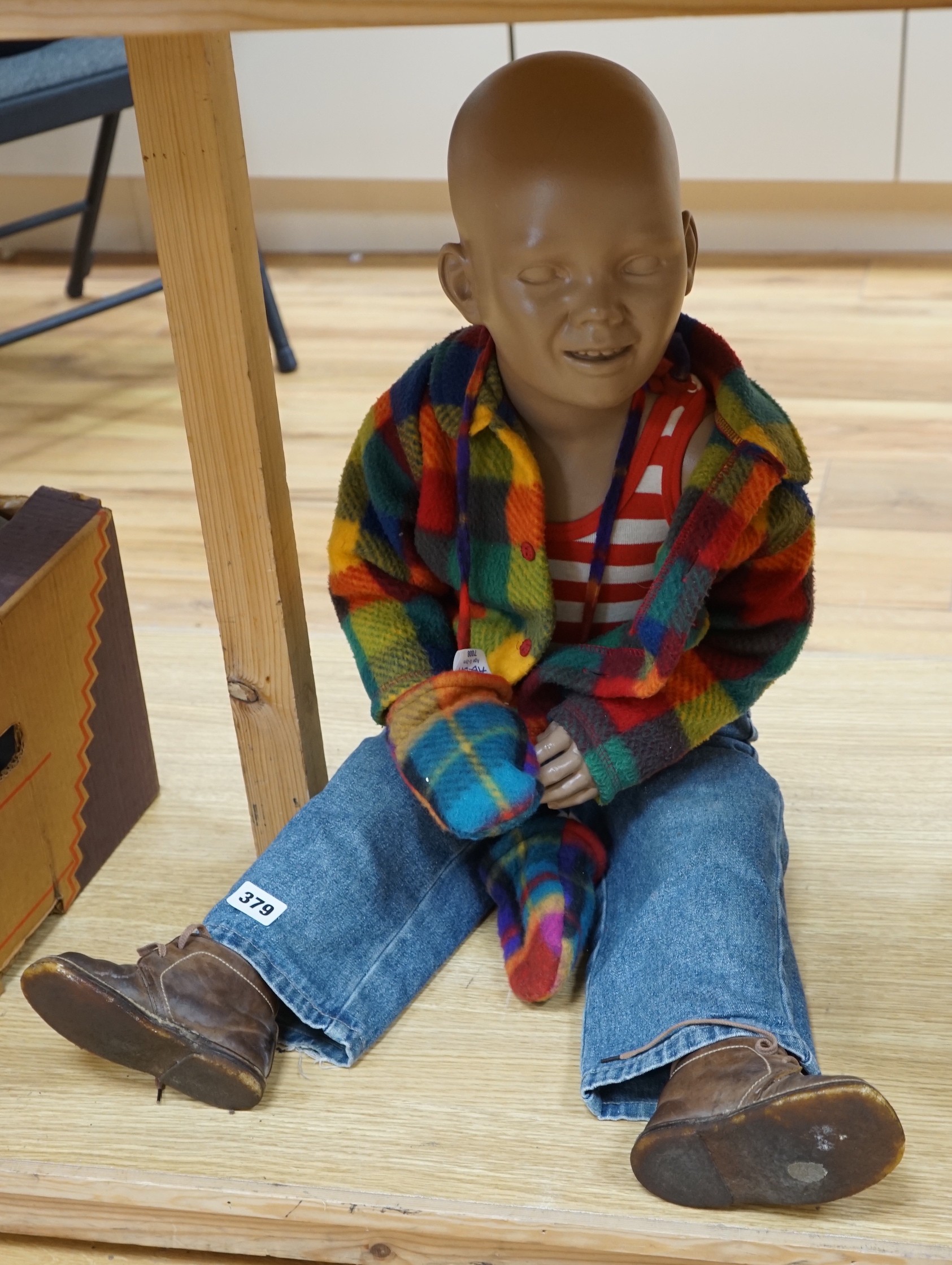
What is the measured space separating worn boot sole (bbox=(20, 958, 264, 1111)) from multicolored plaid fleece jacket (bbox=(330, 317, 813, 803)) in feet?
0.77

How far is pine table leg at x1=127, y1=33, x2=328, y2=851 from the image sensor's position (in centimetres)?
79

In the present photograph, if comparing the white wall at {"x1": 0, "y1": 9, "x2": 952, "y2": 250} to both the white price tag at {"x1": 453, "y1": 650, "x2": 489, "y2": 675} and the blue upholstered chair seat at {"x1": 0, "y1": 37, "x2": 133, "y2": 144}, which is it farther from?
the white price tag at {"x1": 453, "y1": 650, "x2": 489, "y2": 675}

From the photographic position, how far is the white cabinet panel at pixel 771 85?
2.16 meters

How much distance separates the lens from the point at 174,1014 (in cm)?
80

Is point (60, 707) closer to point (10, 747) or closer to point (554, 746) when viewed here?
point (10, 747)

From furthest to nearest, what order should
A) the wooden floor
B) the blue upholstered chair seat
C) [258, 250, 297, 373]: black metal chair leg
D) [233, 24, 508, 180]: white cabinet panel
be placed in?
[233, 24, 508, 180]: white cabinet panel, [258, 250, 297, 373]: black metal chair leg, the blue upholstered chair seat, the wooden floor

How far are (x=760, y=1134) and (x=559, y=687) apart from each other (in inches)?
12.3

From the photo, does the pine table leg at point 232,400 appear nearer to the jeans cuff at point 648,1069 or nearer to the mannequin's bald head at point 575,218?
the mannequin's bald head at point 575,218

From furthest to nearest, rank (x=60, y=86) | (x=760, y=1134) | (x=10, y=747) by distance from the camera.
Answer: (x=60, y=86), (x=10, y=747), (x=760, y=1134)

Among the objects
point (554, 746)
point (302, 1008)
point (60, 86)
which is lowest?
point (302, 1008)

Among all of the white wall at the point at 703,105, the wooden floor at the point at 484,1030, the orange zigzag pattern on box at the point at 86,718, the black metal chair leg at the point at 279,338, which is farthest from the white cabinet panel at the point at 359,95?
the orange zigzag pattern on box at the point at 86,718

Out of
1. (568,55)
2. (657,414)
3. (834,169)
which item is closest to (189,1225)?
(657,414)

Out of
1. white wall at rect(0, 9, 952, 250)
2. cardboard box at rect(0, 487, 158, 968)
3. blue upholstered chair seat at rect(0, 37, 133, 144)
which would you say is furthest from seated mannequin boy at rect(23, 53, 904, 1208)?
white wall at rect(0, 9, 952, 250)

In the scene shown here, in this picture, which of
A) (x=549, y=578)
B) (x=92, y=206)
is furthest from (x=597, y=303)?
(x=92, y=206)
